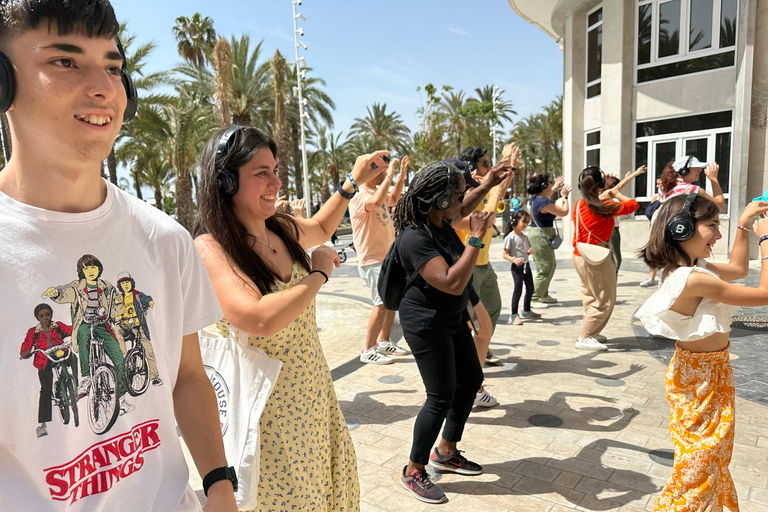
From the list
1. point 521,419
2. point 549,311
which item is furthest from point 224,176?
point 549,311

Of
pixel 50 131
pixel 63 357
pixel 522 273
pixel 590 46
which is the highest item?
pixel 590 46

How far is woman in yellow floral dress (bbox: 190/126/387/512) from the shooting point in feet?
6.05

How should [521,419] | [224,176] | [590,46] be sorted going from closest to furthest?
1. [224,176]
2. [521,419]
3. [590,46]

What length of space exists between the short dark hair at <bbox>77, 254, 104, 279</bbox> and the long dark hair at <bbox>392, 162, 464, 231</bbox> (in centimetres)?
215

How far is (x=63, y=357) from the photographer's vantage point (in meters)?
1.05

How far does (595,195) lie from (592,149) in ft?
34.9

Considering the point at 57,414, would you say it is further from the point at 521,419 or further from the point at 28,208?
the point at 521,419

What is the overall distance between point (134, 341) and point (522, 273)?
6507 mm

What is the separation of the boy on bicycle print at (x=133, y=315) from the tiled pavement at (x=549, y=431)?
7.38 ft

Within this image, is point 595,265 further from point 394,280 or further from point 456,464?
point 394,280

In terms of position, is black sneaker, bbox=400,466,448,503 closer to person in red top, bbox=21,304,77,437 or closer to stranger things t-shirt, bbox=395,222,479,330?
stranger things t-shirt, bbox=395,222,479,330

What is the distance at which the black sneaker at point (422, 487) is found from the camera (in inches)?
120

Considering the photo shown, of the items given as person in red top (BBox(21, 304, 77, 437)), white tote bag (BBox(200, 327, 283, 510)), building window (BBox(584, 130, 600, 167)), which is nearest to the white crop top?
white tote bag (BBox(200, 327, 283, 510))

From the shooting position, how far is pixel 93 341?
1.12 meters
